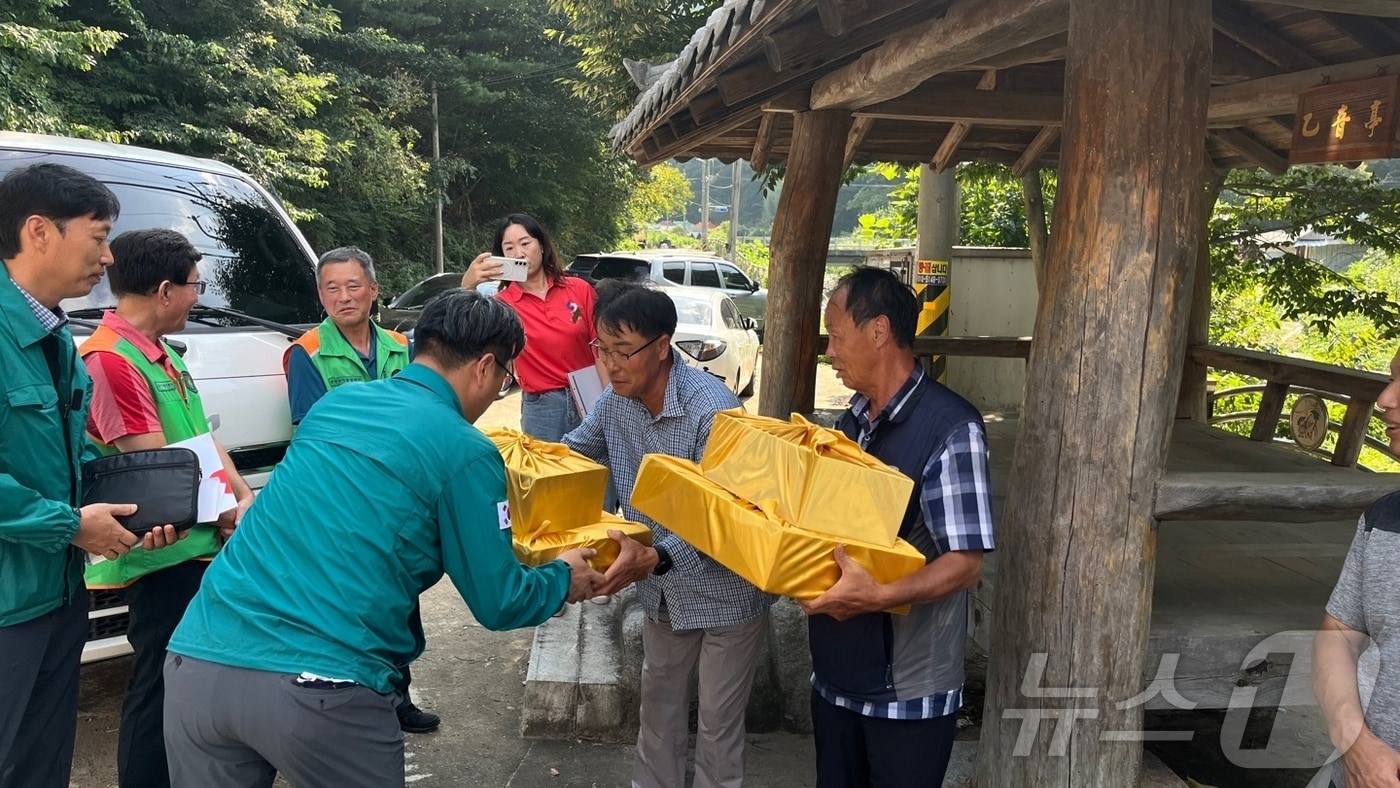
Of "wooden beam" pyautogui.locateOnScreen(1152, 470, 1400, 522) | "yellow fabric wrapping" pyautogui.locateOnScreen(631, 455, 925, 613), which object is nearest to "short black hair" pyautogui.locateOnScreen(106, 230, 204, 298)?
"yellow fabric wrapping" pyautogui.locateOnScreen(631, 455, 925, 613)

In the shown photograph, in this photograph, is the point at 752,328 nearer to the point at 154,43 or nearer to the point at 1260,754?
the point at 1260,754

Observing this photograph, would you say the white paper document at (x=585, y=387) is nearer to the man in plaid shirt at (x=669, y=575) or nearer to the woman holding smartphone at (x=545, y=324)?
the woman holding smartphone at (x=545, y=324)

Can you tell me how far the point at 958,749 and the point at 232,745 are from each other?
2.65 metres

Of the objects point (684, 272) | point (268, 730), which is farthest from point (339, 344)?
point (684, 272)

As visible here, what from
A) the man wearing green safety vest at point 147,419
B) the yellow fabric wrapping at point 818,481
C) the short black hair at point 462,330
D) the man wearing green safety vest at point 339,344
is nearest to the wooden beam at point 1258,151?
the yellow fabric wrapping at point 818,481

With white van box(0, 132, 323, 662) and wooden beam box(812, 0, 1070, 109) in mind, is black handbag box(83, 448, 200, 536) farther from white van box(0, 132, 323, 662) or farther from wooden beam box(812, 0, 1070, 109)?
wooden beam box(812, 0, 1070, 109)

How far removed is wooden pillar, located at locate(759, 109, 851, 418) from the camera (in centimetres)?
494

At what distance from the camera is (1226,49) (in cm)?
425

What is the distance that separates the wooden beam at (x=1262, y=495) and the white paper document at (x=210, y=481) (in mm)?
2570

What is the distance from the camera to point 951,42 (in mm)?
3021

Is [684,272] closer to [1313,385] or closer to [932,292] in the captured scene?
[932,292]

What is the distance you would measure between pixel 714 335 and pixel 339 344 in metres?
7.52

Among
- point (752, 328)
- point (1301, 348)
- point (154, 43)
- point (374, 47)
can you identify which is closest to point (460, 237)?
point (374, 47)

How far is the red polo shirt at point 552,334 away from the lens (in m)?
4.41
